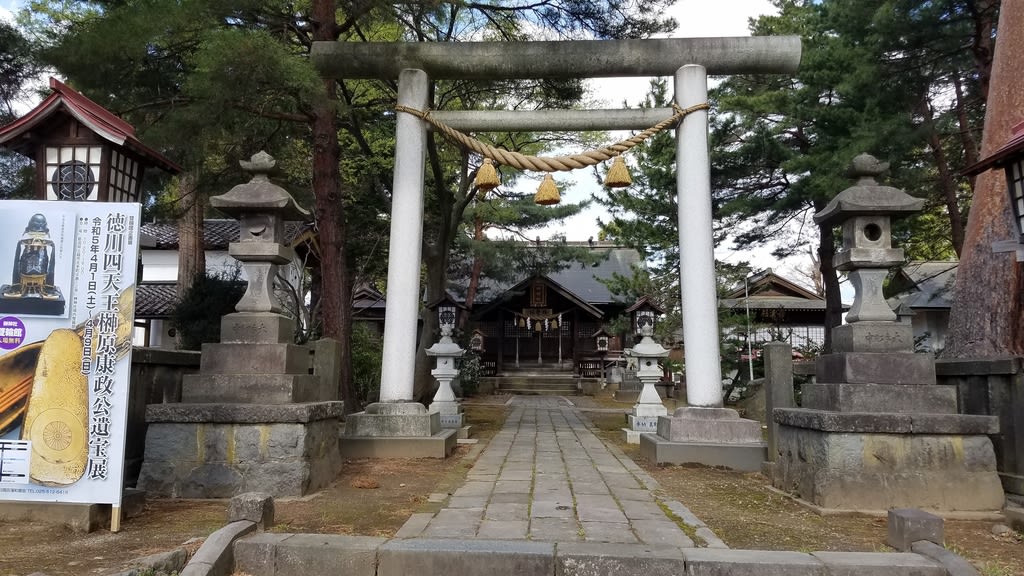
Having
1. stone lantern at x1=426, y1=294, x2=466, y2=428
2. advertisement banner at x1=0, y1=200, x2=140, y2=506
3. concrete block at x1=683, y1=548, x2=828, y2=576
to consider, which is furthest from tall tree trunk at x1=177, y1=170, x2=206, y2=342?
concrete block at x1=683, y1=548, x2=828, y2=576

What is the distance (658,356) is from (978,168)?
564cm

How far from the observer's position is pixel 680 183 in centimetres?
763

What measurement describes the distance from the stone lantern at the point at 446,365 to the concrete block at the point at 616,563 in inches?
248

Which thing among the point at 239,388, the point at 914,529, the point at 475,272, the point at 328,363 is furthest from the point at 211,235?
the point at 914,529

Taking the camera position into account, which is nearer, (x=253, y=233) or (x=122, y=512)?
(x=122, y=512)

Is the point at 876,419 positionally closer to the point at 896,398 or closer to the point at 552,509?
the point at 896,398

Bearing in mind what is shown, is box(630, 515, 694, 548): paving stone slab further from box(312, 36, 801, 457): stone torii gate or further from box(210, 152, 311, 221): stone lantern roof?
box(210, 152, 311, 221): stone lantern roof

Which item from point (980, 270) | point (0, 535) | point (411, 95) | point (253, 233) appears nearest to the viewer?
point (0, 535)

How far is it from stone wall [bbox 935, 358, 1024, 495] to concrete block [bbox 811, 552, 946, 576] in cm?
232

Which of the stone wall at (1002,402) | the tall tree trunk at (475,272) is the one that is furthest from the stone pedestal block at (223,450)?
the tall tree trunk at (475,272)

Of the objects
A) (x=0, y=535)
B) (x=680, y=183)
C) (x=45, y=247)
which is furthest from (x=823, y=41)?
(x=0, y=535)

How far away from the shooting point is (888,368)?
17.1ft

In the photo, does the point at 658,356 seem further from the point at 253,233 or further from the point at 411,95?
the point at 253,233

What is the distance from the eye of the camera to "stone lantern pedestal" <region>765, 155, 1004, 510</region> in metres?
4.84
